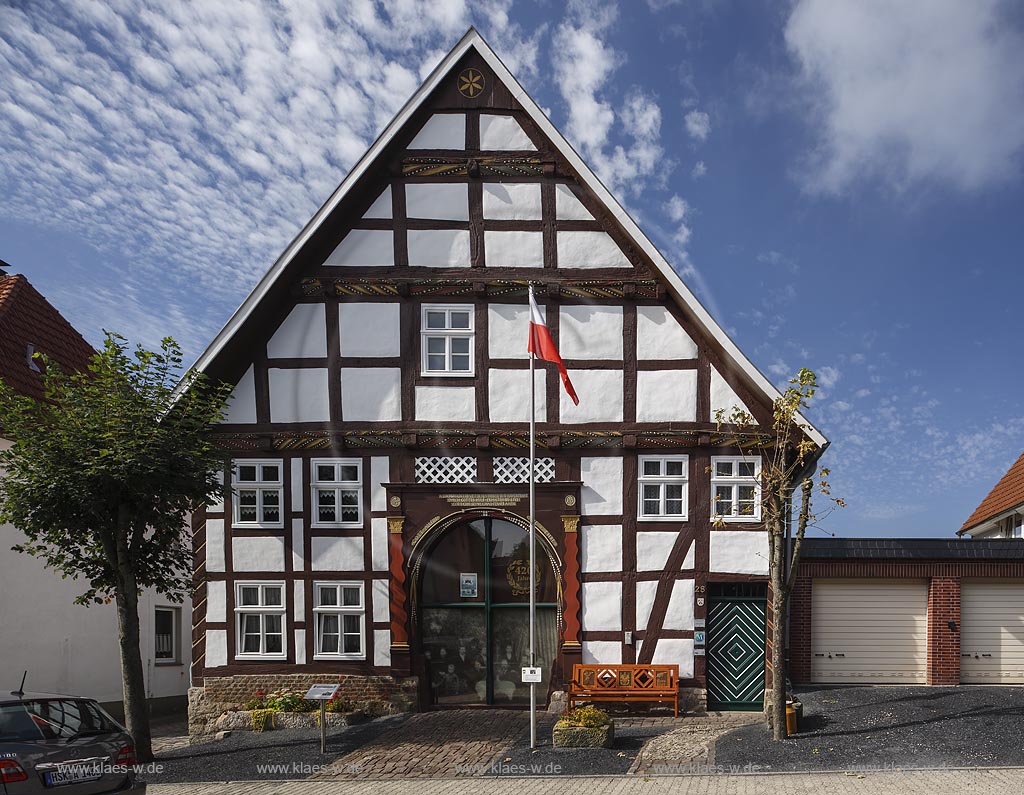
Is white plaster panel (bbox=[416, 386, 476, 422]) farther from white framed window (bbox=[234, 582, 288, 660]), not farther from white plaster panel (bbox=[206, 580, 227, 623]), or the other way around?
white plaster panel (bbox=[206, 580, 227, 623])

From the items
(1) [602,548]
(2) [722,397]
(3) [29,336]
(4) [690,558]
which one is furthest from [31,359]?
(2) [722,397]

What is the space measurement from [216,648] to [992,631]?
14.9 meters

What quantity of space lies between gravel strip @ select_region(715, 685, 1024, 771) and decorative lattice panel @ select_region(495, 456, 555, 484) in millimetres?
5099

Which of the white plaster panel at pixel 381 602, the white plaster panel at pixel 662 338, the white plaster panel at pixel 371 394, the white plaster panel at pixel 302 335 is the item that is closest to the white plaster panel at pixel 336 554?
the white plaster panel at pixel 381 602

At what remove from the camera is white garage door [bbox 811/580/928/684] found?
15500 millimetres

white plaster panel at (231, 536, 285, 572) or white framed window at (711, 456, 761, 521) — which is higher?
white framed window at (711, 456, 761, 521)

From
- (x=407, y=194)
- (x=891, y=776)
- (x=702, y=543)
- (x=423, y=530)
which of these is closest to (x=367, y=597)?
(x=423, y=530)

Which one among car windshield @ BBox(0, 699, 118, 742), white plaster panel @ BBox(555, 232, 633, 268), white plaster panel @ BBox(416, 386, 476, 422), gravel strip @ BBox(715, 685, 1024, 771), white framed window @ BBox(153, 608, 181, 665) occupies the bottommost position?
white framed window @ BBox(153, 608, 181, 665)

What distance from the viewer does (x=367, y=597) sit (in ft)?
46.2

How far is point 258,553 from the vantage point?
1427 cm

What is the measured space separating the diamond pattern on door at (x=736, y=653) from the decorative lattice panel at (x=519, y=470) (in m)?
3.70

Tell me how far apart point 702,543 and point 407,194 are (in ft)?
27.2

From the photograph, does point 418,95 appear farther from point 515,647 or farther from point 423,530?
point 515,647

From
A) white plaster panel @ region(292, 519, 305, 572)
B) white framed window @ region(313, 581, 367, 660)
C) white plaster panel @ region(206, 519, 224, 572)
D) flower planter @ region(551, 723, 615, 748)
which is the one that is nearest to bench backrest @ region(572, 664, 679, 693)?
flower planter @ region(551, 723, 615, 748)
